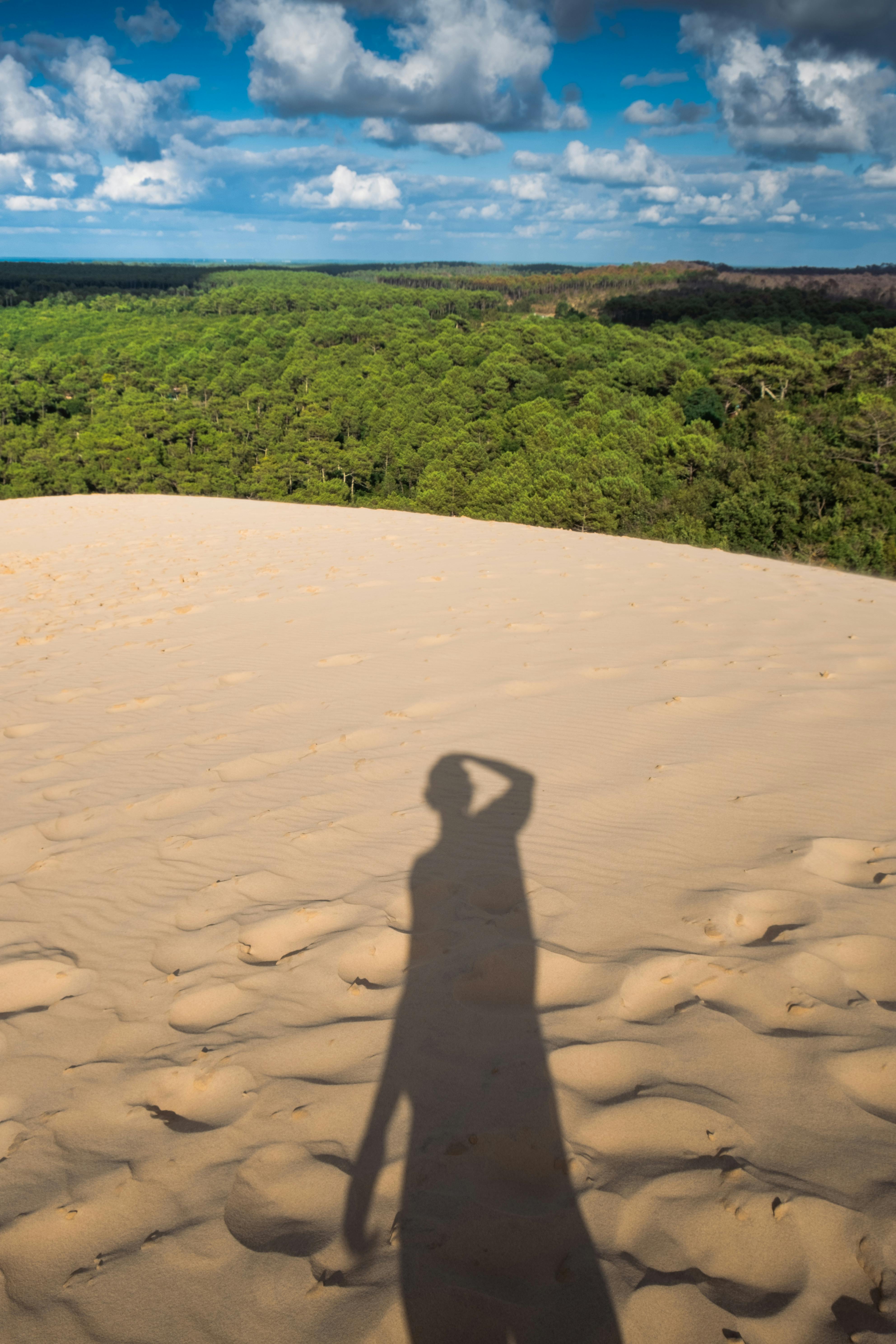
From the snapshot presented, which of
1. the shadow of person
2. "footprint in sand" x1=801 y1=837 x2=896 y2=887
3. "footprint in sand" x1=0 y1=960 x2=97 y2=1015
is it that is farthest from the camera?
"footprint in sand" x1=801 y1=837 x2=896 y2=887

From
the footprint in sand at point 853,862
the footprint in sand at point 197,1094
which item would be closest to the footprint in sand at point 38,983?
the footprint in sand at point 197,1094

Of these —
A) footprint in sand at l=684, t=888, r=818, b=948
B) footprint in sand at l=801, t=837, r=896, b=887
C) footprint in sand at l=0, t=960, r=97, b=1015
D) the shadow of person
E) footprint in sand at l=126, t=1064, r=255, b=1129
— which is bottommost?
footprint in sand at l=0, t=960, r=97, b=1015

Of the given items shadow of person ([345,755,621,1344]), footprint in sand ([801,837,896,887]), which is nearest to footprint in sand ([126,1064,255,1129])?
shadow of person ([345,755,621,1344])

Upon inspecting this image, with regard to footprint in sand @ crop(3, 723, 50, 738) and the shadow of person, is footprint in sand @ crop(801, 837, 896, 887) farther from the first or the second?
footprint in sand @ crop(3, 723, 50, 738)

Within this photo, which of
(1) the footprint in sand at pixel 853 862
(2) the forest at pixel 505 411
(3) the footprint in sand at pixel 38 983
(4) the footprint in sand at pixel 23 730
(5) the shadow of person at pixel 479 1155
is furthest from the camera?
(2) the forest at pixel 505 411

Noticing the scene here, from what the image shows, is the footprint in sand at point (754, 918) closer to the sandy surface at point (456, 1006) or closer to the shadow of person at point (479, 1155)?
the sandy surface at point (456, 1006)

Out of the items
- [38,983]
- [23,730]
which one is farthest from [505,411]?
[38,983]

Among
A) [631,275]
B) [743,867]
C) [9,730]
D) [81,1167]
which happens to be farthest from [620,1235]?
[631,275]

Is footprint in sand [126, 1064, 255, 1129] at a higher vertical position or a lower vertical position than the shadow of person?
lower
